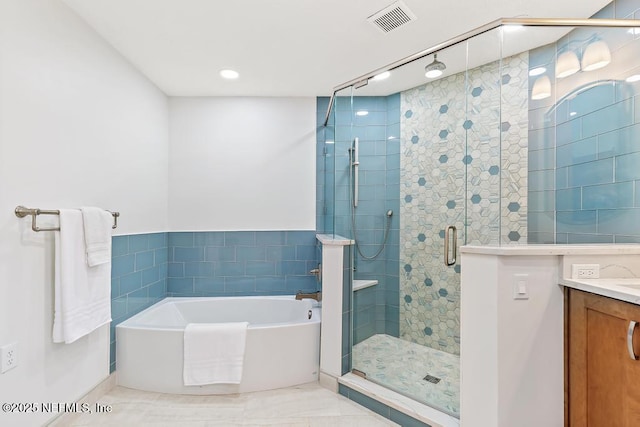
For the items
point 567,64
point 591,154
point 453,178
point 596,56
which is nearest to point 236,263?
point 453,178

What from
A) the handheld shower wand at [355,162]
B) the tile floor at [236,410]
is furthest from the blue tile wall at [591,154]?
the tile floor at [236,410]

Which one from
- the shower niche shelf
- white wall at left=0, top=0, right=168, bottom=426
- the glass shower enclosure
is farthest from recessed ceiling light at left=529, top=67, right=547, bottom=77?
white wall at left=0, top=0, right=168, bottom=426

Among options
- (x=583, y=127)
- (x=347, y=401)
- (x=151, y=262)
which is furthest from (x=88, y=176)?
(x=583, y=127)

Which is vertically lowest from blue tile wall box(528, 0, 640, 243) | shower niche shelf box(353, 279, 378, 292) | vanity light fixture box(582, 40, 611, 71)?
shower niche shelf box(353, 279, 378, 292)

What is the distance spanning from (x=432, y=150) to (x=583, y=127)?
36.6 inches

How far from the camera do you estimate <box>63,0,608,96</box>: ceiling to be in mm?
1736

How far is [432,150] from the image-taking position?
246 cm

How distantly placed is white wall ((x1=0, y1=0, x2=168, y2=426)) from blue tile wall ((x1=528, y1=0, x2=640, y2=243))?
2.65m

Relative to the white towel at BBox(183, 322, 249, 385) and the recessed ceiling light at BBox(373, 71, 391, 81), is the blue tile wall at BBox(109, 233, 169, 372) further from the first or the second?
the recessed ceiling light at BBox(373, 71, 391, 81)

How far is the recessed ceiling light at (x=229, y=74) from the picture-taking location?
2520mm

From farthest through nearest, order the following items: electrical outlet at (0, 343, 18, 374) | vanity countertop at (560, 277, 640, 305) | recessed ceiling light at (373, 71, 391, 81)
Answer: recessed ceiling light at (373, 71, 391, 81) < electrical outlet at (0, 343, 18, 374) < vanity countertop at (560, 277, 640, 305)

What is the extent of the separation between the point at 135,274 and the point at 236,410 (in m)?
1.34

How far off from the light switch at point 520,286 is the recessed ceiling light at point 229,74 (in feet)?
8.13

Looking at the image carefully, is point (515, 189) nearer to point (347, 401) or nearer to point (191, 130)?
point (347, 401)
